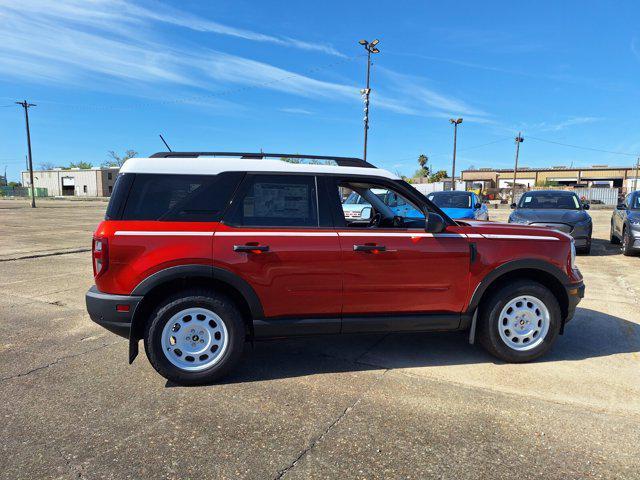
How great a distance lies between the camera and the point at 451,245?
383 cm

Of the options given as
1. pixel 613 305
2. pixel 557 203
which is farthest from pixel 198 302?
pixel 557 203

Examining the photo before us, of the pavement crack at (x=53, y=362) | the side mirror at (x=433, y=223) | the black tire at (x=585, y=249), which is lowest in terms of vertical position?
the pavement crack at (x=53, y=362)

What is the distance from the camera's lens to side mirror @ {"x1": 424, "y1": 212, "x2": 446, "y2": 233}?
3.70 meters

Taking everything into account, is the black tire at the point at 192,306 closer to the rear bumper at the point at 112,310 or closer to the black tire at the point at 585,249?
the rear bumper at the point at 112,310

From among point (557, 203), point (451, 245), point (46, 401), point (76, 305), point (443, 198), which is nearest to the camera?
point (46, 401)

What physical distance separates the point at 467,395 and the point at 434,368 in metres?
0.55

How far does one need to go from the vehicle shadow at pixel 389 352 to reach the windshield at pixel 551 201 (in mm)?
6740

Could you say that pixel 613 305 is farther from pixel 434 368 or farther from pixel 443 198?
pixel 443 198

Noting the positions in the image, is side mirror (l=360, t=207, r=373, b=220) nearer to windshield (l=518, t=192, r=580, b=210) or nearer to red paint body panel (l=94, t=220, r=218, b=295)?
red paint body panel (l=94, t=220, r=218, b=295)

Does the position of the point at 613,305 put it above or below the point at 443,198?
below

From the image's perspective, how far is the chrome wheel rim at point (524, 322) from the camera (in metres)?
4.01

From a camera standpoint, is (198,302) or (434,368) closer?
(198,302)

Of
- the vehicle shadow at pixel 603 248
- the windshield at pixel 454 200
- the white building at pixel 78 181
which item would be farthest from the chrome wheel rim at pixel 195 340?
the white building at pixel 78 181

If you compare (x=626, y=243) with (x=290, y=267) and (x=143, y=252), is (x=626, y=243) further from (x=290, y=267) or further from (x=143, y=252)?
Answer: (x=143, y=252)
